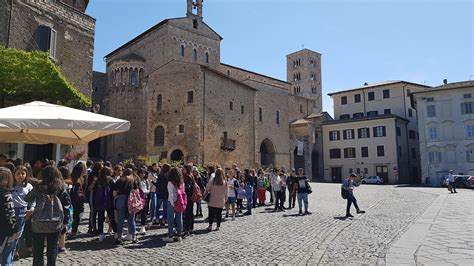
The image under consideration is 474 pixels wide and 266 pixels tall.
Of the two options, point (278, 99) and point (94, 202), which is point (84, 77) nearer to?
point (94, 202)

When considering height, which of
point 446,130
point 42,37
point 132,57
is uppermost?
point 132,57

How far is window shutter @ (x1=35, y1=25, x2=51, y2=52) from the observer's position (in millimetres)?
17266

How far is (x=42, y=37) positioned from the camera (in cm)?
1741

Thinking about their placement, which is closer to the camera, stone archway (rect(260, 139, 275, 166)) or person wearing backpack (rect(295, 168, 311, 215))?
person wearing backpack (rect(295, 168, 311, 215))

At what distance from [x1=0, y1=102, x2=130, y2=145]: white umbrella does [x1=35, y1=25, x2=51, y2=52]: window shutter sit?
10244 millimetres

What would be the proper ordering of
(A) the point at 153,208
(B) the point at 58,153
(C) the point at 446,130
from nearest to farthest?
(A) the point at 153,208 < (B) the point at 58,153 < (C) the point at 446,130

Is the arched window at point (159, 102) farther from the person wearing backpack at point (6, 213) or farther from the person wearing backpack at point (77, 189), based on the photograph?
the person wearing backpack at point (6, 213)

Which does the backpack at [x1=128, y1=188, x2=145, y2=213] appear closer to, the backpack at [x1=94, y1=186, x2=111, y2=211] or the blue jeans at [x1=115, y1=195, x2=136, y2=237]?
the blue jeans at [x1=115, y1=195, x2=136, y2=237]

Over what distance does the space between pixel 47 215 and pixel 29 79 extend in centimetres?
1214

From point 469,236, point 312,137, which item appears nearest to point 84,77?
point 469,236

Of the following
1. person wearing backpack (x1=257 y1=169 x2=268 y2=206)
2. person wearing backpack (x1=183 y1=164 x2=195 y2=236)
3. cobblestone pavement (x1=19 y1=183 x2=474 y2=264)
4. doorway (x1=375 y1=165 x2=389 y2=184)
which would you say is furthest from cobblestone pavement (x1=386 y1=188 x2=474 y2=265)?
doorway (x1=375 y1=165 x2=389 y2=184)

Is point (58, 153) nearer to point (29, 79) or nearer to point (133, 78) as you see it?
point (29, 79)

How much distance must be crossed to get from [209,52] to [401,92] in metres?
27.6

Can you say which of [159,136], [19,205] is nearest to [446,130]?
[159,136]
